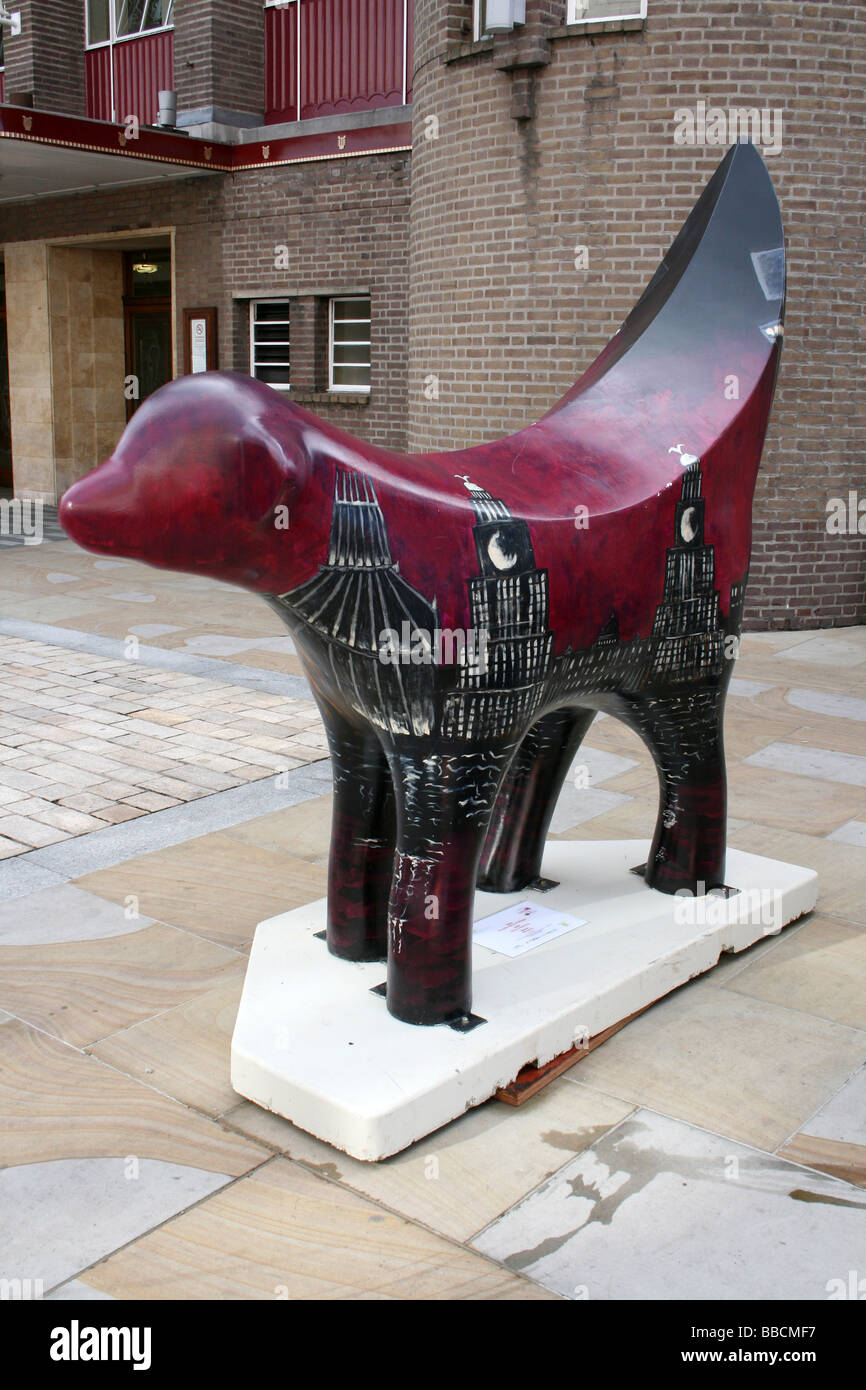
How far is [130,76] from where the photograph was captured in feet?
48.0

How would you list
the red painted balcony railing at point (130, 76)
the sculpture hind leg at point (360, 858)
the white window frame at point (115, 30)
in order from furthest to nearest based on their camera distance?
the red painted balcony railing at point (130, 76), the white window frame at point (115, 30), the sculpture hind leg at point (360, 858)

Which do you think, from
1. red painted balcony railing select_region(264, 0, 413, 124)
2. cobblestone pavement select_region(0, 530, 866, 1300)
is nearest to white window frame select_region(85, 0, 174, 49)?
red painted balcony railing select_region(264, 0, 413, 124)

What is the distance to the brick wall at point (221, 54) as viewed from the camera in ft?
42.2

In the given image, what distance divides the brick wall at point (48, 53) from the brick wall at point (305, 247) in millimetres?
1858

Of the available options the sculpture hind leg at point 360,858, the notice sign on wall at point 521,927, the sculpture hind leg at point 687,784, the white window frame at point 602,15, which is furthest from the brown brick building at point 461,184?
the sculpture hind leg at point 360,858

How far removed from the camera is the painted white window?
12.5 m

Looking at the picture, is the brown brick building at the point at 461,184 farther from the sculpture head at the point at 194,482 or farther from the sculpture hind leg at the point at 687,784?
the sculpture head at the point at 194,482

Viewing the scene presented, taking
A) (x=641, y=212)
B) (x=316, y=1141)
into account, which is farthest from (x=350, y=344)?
(x=316, y=1141)

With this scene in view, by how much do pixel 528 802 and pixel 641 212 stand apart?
601 centimetres

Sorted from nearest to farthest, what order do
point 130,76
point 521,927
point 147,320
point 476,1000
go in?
1. point 476,1000
2. point 521,927
3. point 130,76
4. point 147,320

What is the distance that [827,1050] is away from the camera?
308cm

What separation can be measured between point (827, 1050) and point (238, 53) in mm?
13015

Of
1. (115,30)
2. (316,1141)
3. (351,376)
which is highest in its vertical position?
(115,30)

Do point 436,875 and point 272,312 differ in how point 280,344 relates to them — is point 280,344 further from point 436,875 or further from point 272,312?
point 436,875
